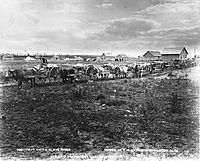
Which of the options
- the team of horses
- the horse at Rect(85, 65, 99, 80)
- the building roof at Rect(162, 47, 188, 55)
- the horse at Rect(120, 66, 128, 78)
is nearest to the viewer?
the building roof at Rect(162, 47, 188, 55)

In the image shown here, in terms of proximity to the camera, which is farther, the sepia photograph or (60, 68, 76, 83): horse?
(60, 68, 76, 83): horse

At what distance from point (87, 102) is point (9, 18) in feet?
14.7

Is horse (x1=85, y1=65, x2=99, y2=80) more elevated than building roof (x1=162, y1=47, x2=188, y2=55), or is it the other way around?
building roof (x1=162, y1=47, x2=188, y2=55)

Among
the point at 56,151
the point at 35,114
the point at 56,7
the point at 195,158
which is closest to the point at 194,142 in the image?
the point at 195,158

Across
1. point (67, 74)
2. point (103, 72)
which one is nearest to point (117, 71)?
point (103, 72)

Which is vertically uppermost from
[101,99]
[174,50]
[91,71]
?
[174,50]

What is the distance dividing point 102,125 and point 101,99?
2.11 metres

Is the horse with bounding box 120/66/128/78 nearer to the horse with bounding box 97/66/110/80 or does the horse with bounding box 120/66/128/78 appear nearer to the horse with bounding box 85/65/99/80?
the horse with bounding box 97/66/110/80

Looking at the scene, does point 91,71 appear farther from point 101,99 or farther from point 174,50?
point 174,50

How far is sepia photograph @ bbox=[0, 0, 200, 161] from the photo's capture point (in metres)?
7.98

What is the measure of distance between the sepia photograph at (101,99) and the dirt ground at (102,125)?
1.2 inches

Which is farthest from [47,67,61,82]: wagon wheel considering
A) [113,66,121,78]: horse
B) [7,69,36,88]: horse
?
[113,66,121,78]: horse

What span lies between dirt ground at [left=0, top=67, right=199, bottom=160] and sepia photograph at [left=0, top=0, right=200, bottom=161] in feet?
0.10

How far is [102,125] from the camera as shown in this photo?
29.5 feet
